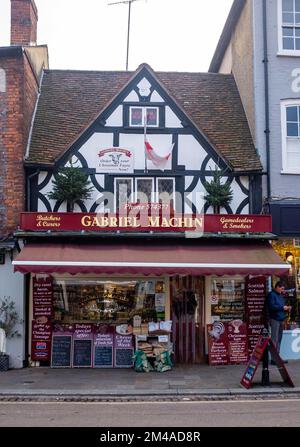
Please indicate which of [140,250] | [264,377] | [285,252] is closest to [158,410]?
[264,377]

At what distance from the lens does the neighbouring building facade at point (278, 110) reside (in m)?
15.3

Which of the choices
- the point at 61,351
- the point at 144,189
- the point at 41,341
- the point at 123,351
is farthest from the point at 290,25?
the point at 41,341

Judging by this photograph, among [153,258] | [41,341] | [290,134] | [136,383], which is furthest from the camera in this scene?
[290,134]

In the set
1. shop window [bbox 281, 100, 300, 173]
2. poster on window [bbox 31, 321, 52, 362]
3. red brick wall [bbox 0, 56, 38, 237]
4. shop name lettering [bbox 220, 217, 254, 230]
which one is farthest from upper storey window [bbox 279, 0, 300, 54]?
poster on window [bbox 31, 321, 52, 362]

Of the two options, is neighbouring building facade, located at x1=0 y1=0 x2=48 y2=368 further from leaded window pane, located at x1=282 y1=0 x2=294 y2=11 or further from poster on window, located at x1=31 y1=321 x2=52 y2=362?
leaded window pane, located at x1=282 y1=0 x2=294 y2=11

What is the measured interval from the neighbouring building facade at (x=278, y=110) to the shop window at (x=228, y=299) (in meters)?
1.45

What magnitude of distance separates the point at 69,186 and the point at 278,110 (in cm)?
616

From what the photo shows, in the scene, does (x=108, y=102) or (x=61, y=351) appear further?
(x=108, y=102)

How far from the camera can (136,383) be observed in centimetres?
1216

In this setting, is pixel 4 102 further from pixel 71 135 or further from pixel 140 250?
pixel 140 250

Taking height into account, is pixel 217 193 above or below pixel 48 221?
above

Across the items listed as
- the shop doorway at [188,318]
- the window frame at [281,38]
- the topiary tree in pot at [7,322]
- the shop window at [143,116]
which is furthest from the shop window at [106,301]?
the window frame at [281,38]

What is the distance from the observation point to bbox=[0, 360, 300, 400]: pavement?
36.6ft

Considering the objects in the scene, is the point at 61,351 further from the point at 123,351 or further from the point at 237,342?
the point at 237,342
